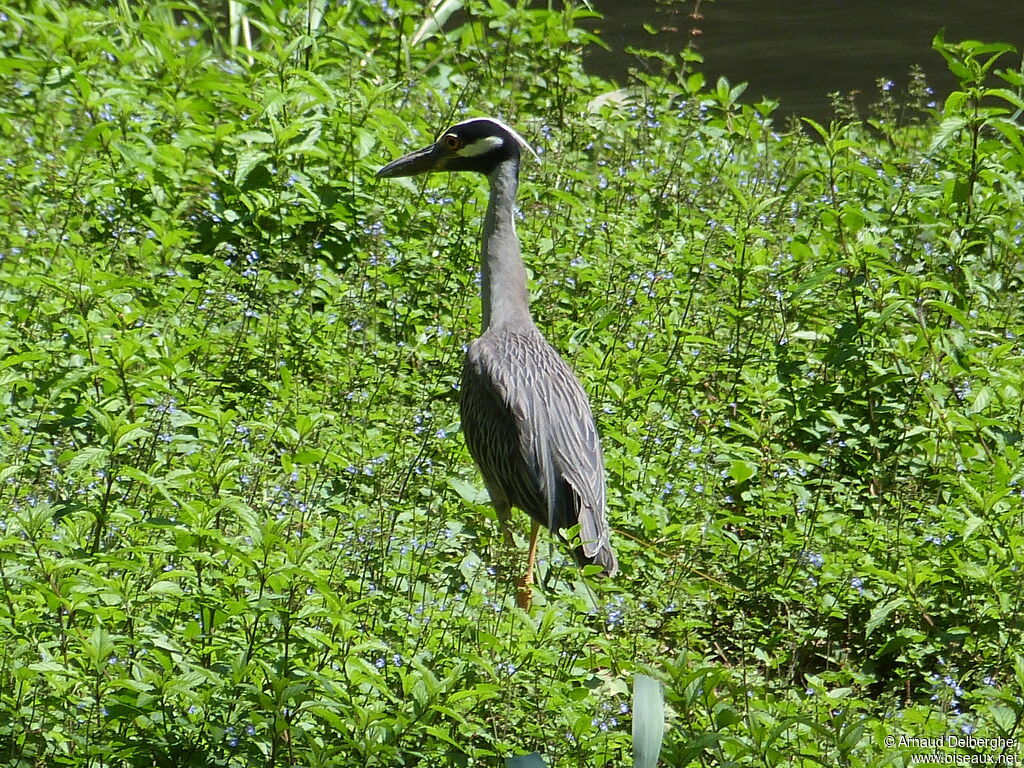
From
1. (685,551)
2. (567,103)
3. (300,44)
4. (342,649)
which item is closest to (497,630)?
(342,649)

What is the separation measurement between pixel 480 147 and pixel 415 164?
38 centimetres

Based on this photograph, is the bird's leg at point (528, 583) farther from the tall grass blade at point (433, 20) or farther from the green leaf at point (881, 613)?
the tall grass blade at point (433, 20)

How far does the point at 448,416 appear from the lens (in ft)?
18.5

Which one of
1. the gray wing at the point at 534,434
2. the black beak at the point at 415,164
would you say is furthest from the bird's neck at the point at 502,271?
the black beak at the point at 415,164

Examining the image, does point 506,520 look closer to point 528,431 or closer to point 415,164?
point 528,431

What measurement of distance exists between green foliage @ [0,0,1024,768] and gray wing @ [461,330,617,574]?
0.60ft

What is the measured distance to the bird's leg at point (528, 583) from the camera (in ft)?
14.7

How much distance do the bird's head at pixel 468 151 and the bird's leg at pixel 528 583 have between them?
1.85m

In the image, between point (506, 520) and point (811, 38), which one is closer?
point (506, 520)

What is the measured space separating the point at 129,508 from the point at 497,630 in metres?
1.28

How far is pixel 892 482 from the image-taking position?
218 inches

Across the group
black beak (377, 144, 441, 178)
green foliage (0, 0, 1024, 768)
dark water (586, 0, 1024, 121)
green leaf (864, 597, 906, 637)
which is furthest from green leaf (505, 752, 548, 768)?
dark water (586, 0, 1024, 121)

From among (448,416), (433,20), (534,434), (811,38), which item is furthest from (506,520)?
(811,38)

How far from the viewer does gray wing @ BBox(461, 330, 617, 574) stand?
16.0 ft
